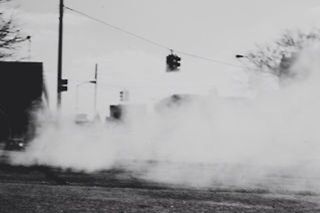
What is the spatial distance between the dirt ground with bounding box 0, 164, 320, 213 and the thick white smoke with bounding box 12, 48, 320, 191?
187 centimetres

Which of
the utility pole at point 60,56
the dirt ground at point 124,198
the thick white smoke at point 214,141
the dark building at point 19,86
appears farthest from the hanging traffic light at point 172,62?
the dark building at point 19,86

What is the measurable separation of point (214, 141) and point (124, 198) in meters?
12.2

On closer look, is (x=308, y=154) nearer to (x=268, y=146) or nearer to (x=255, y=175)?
Answer: (x=268, y=146)

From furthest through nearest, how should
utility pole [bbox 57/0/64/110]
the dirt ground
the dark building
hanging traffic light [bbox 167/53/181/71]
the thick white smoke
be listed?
the dark building → utility pole [bbox 57/0/64/110] → hanging traffic light [bbox 167/53/181/71] → the thick white smoke → the dirt ground

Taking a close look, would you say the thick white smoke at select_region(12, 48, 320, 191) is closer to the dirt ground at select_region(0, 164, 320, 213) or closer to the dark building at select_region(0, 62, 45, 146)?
Result: the dirt ground at select_region(0, 164, 320, 213)

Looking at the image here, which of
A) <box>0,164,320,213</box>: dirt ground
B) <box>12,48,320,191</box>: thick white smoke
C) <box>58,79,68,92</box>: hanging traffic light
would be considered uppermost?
<box>58,79,68,92</box>: hanging traffic light

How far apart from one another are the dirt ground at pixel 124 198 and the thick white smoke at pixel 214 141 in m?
1.87

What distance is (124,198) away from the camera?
9023 mm

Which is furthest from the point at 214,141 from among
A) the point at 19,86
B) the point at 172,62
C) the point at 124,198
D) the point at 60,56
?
the point at 19,86

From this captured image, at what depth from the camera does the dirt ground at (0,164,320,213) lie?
8.06 meters

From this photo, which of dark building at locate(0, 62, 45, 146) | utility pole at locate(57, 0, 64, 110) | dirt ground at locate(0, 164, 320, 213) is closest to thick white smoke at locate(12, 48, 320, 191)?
dirt ground at locate(0, 164, 320, 213)

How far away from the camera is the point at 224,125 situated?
19.2 meters

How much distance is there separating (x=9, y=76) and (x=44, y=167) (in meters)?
32.8

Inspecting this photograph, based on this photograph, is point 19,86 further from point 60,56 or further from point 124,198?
point 124,198
